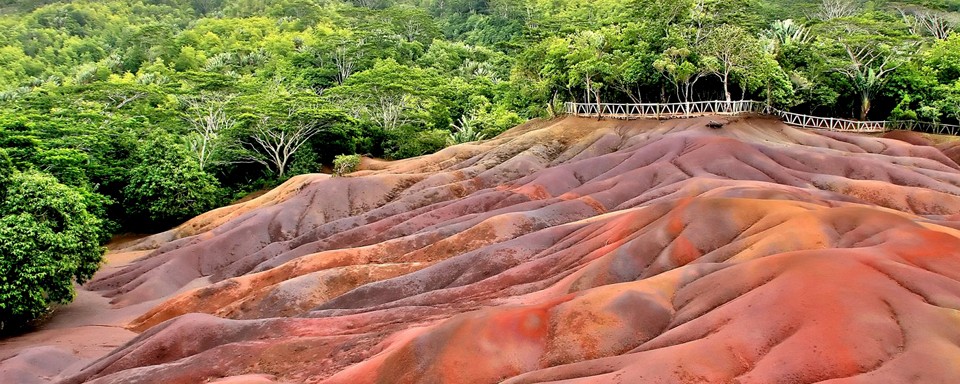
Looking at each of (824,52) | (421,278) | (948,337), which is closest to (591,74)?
(824,52)

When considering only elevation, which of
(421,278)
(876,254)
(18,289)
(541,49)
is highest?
(541,49)

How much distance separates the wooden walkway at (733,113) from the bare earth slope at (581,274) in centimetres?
394

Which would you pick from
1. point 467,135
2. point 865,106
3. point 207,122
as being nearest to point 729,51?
point 865,106

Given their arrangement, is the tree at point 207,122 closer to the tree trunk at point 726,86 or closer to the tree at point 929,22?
the tree trunk at point 726,86

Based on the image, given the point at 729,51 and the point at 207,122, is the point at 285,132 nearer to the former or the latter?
the point at 207,122

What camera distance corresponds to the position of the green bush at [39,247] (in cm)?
2653

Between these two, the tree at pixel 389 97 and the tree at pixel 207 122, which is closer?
the tree at pixel 207 122

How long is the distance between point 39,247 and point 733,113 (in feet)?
150

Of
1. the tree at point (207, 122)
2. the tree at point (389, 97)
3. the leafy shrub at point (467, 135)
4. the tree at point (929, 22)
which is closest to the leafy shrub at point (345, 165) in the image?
the tree at point (389, 97)

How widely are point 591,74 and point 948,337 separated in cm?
4082

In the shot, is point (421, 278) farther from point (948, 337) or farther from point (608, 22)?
point (608, 22)

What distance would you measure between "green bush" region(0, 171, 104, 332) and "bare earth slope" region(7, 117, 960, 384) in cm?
404

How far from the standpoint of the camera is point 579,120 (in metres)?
52.8

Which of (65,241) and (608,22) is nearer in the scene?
(65,241)
